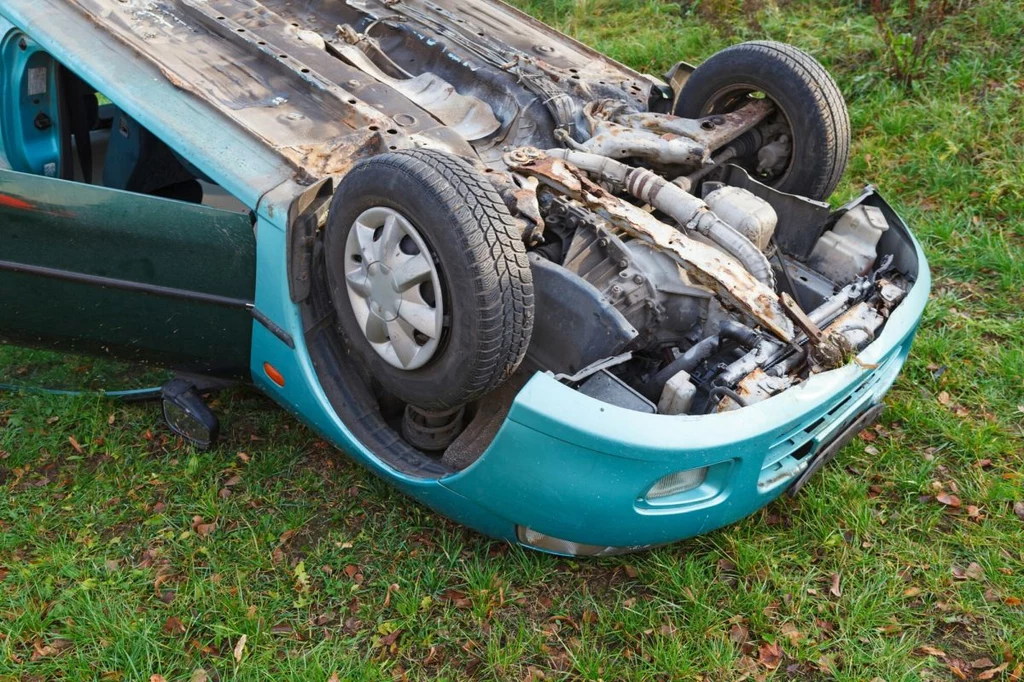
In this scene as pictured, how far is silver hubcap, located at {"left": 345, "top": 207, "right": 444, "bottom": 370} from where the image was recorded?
2.67 m

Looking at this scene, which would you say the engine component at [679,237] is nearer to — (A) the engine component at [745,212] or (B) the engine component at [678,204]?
(B) the engine component at [678,204]

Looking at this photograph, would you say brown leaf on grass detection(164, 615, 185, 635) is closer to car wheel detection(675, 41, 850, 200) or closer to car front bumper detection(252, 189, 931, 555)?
car front bumper detection(252, 189, 931, 555)

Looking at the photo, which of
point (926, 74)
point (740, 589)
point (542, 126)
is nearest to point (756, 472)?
point (740, 589)

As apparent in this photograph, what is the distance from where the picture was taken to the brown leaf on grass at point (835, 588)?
3072 mm

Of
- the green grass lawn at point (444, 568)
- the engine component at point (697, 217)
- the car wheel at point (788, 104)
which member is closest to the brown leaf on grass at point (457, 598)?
the green grass lawn at point (444, 568)

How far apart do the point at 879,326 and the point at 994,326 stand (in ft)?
4.86

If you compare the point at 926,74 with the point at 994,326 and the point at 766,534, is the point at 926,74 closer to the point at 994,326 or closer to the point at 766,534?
the point at 994,326

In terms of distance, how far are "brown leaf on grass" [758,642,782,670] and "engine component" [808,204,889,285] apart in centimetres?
139

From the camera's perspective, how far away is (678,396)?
2775 mm

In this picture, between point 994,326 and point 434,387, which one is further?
point 994,326

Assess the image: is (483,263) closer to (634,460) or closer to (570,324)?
(570,324)

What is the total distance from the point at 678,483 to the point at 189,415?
184 cm

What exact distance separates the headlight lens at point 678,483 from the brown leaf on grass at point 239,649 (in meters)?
1.32

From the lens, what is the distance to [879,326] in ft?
10.3
